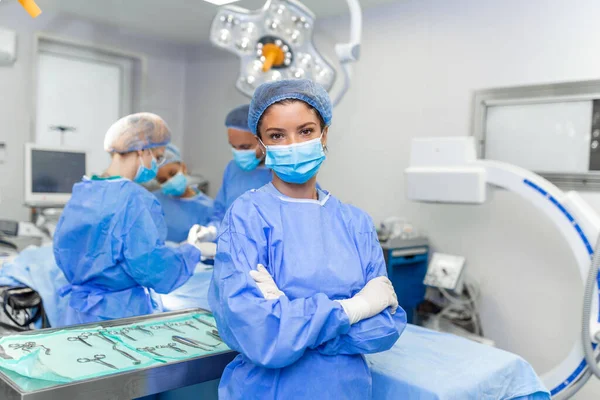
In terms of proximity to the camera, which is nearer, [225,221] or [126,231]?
[225,221]

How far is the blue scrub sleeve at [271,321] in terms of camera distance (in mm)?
1084

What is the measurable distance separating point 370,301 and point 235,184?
184 centimetres

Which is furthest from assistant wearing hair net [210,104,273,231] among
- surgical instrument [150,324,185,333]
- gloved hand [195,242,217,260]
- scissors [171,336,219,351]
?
scissors [171,336,219,351]

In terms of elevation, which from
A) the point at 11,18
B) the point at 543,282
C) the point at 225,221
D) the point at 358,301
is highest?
the point at 11,18

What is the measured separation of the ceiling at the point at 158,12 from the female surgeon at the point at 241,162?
647 millimetres

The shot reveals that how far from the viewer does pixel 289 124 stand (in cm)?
129

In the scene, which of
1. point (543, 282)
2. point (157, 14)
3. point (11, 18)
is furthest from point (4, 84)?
point (543, 282)

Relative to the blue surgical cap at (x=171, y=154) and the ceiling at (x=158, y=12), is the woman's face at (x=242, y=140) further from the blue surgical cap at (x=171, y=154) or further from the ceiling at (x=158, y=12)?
the ceiling at (x=158, y=12)

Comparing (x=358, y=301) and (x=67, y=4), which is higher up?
(x=67, y=4)

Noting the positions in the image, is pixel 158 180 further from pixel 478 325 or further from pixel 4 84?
pixel 478 325

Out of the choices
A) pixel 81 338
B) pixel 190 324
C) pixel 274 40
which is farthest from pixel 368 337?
pixel 274 40

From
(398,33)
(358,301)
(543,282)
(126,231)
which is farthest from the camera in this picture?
(398,33)

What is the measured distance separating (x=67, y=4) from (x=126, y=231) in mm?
2020

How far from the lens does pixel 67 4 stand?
316cm
